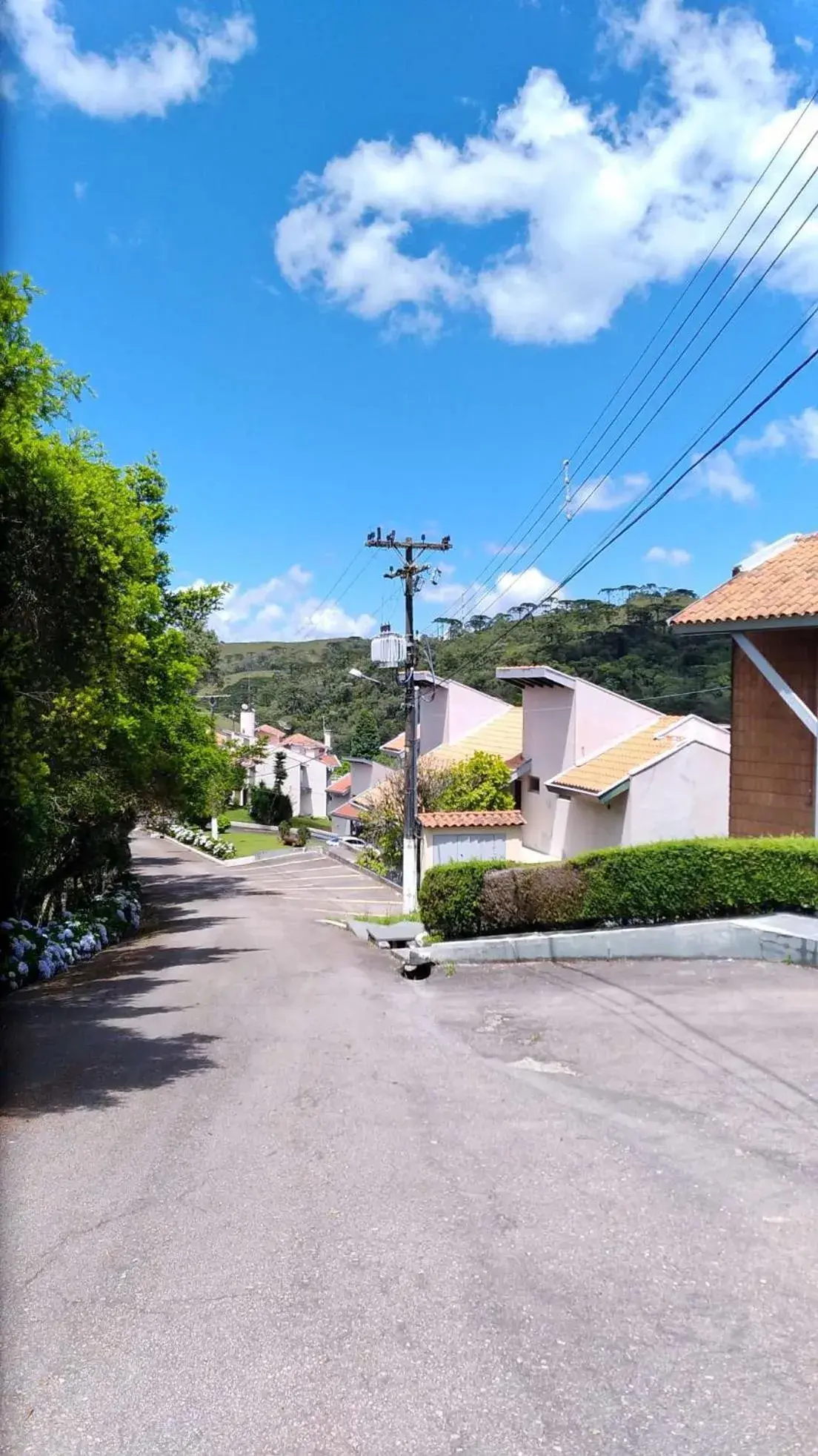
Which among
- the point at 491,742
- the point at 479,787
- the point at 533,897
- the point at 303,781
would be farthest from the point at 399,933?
the point at 303,781

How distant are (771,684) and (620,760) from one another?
6141 millimetres

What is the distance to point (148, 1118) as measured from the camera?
20.0 feet

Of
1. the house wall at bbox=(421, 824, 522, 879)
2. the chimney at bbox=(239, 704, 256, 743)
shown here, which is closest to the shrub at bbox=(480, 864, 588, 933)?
the house wall at bbox=(421, 824, 522, 879)

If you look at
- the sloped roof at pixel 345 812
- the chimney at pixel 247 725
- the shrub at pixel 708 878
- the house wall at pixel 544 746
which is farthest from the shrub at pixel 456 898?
the chimney at pixel 247 725

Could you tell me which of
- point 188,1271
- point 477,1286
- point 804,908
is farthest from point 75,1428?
point 804,908

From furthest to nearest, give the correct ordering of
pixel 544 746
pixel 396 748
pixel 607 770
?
pixel 396 748, pixel 544 746, pixel 607 770

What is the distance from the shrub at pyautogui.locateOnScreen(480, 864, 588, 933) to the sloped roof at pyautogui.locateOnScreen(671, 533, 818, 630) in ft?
13.6

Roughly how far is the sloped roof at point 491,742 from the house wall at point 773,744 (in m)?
11.5

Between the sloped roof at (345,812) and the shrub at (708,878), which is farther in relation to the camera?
the sloped roof at (345,812)

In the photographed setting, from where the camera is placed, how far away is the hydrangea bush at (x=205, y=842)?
166 feet

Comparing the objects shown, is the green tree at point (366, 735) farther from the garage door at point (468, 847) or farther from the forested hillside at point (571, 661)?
the garage door at point (468, 847)

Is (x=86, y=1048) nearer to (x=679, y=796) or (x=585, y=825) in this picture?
(x=679, y=796)

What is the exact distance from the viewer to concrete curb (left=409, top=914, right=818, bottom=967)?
35.3 ft

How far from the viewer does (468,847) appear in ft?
67.3
